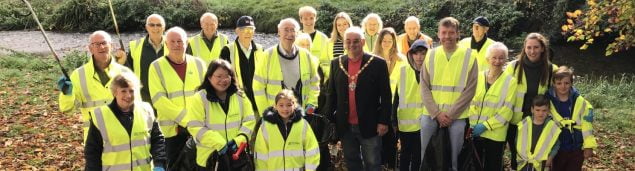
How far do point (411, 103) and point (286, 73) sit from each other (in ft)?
4.34

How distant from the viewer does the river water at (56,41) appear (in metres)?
20.0

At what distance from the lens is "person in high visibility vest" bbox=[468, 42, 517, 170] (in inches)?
226

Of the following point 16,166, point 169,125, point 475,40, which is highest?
point 475,40

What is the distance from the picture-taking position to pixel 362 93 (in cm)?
573

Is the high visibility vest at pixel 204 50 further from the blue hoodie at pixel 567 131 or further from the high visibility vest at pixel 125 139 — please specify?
the blue hoodie at pixel 567 131

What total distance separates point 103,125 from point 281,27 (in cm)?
215

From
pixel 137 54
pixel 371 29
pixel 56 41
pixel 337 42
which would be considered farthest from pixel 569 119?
pixel 56 41

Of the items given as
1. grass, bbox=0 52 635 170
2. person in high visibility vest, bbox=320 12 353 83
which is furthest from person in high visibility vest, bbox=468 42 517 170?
grass, bbox=0 52 635 170

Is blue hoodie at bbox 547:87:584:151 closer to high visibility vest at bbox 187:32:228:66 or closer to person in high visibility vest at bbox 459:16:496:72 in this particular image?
person in high visibility vest at bbox 459:16:496:72

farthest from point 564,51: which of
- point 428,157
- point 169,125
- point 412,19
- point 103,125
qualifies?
point 103,125

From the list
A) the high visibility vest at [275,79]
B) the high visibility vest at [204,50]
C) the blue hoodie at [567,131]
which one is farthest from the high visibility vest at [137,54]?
the blue hoodie at [567,131]

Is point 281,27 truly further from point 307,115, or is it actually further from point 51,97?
point 51,97

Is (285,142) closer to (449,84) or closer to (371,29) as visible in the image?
(449,84)

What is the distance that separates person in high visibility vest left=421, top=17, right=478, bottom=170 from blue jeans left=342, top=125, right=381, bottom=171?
21.1 inches
